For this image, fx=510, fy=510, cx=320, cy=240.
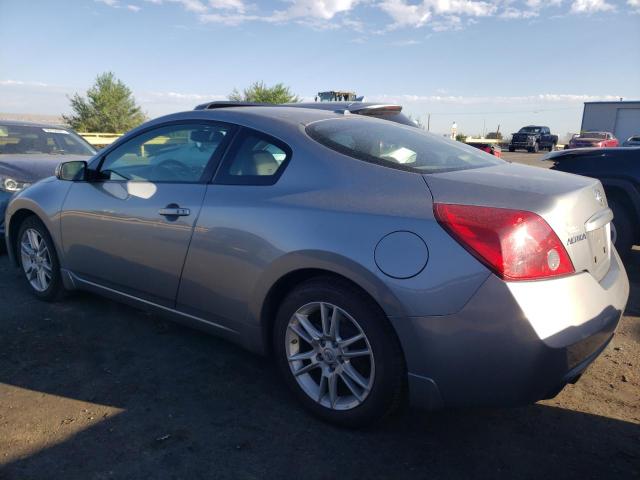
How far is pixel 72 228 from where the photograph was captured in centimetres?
363

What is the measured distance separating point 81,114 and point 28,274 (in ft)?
155

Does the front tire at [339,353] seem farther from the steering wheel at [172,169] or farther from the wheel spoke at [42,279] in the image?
the wheel spoke at [42,279]

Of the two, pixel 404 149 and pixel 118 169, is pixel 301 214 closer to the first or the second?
pixel 404 149

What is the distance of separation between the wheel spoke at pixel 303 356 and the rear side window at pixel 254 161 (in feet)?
2.92

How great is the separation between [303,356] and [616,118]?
51.3 m

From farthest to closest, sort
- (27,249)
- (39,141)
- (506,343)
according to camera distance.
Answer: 1. (39,141)
2. (27,249)
3. (506,343)

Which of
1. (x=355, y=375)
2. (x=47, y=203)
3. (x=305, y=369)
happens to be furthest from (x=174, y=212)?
(x=47, y=203)

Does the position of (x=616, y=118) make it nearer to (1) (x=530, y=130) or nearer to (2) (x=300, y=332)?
(1) (x=530, y=130)

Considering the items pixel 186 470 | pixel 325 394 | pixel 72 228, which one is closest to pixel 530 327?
pixel 325 394

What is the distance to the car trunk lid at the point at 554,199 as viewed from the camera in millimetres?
2117

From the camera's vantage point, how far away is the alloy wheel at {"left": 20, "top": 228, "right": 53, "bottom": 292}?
4012 millimetres

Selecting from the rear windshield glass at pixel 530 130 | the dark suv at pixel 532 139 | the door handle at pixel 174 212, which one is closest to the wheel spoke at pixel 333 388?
the door handle at pixel 174 212

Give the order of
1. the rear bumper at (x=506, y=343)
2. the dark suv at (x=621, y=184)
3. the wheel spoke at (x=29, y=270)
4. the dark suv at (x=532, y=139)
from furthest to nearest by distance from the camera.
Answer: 1. the dark suv at (x=532, y=139)
2. the dark suv at (x=621, y=184)
3. the wheel spoke at (x=29, y=270)
4. the rear bumper at (x=506, y=343)

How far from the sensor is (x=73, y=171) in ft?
12.0
